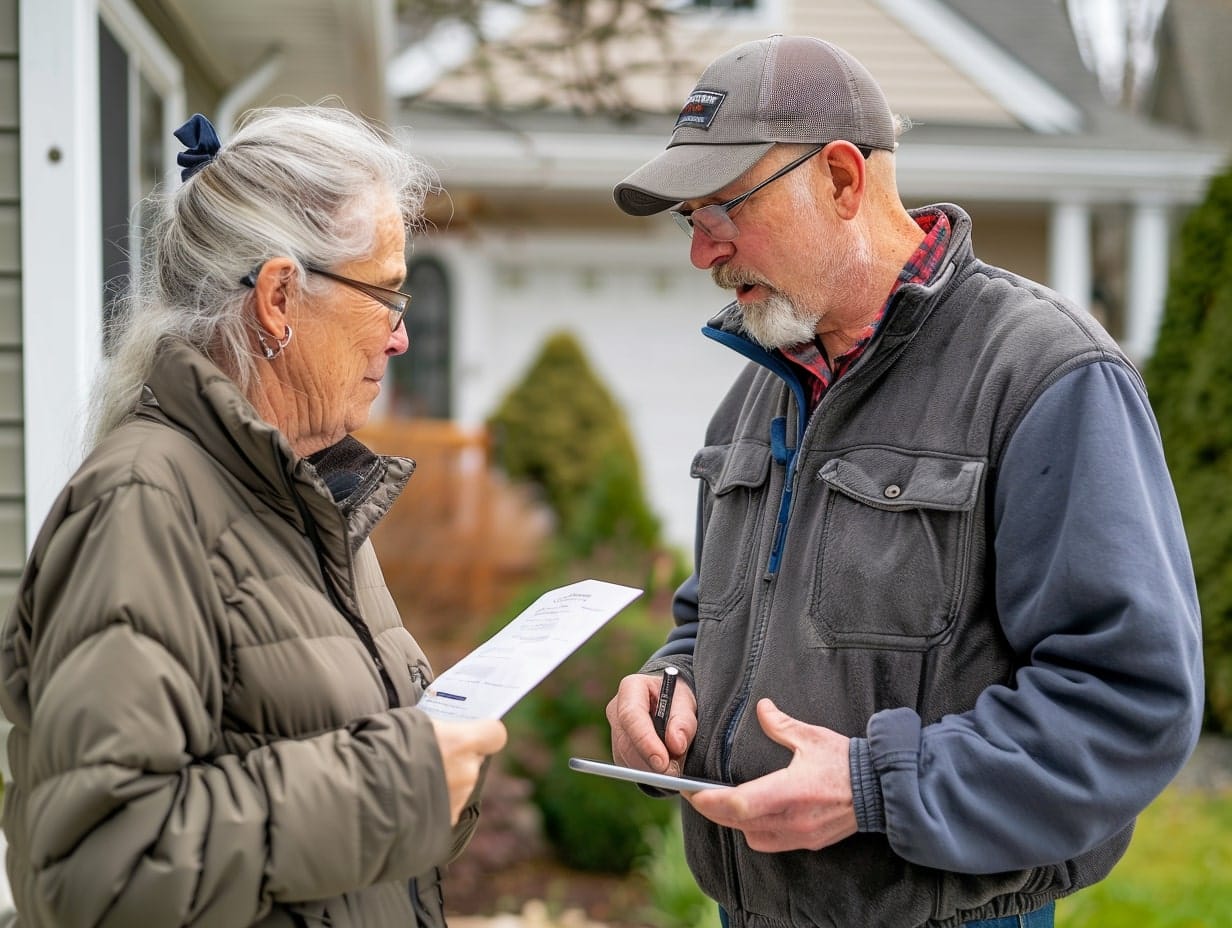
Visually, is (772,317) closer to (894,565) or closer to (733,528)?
(733,528)

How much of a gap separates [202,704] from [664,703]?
98 cm

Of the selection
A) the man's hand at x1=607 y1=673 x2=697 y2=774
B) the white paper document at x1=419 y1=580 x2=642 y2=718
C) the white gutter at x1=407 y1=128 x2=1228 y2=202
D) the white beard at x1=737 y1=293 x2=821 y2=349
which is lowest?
the man's hand at x1=607 y1=673 x2=697 y2=774

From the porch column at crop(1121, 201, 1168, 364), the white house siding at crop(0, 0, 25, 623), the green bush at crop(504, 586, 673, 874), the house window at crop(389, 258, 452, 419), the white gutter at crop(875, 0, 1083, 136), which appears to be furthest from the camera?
the house window at crop(389, 258, 452, 419)

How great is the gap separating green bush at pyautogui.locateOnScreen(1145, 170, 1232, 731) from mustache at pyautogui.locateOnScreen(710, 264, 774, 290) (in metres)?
4.84

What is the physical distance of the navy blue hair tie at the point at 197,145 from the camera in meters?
1.97

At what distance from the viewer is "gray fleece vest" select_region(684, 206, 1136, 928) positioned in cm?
199

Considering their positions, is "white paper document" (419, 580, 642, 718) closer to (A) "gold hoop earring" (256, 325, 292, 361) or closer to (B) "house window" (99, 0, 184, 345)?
(A) "gold hoop earring" (256, 325, 292, 361)

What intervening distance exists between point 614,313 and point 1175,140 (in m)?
5.45

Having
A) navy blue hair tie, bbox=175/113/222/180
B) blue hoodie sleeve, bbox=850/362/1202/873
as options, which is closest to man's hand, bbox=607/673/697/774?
blue hoodie sleeve, bbox=850/362/1202/873

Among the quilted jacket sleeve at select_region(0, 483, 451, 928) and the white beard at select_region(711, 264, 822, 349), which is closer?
the quilted jacket sleeve at select_region(0, 483, 451, 928)

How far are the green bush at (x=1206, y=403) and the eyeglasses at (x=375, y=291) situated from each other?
5.32 m

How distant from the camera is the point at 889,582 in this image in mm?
2014

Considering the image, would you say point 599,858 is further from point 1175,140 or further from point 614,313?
point 1175,140

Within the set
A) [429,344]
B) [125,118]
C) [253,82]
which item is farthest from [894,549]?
[429,344]
